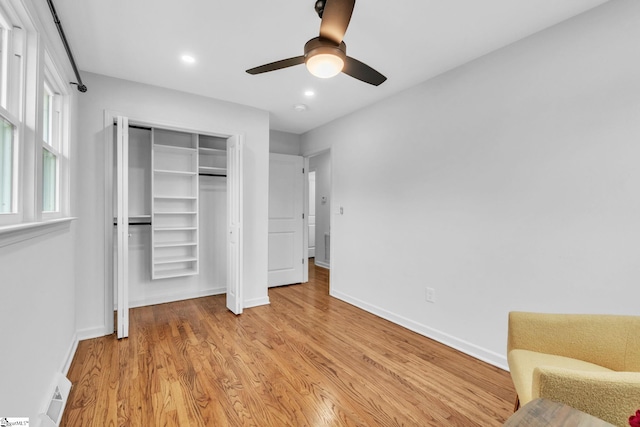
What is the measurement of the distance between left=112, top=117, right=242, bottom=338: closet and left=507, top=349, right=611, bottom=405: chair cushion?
2.72 metres

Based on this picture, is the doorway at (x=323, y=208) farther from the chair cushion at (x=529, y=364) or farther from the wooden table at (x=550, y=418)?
the wooden table at (x=550, y=418)

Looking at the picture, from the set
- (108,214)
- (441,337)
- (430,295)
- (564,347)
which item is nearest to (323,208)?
(430,295)

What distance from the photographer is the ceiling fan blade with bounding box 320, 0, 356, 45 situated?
131cm

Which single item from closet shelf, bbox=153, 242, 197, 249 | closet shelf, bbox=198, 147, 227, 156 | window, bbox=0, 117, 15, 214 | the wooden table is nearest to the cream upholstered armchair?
the wooden table

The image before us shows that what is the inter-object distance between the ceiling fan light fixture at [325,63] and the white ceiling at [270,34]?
574 mm

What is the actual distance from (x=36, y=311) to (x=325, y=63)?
198cm

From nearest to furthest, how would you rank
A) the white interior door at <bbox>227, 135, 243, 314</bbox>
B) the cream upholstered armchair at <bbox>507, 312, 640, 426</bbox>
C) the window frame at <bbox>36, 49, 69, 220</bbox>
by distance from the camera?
the cream upholstered armchair at <bbox>507, 312, 640, 426</bbox> < the window frame at <bbox>36, 49, 69, 220</bbox> < the white interior door at <bbox>227, 135, 243, 314</bbox>

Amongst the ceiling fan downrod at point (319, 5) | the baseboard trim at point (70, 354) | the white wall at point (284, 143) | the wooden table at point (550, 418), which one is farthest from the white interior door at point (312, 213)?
the wooden table at point (550, 418)

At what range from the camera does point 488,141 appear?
95.8 inches

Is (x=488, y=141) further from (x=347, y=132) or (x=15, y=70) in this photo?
(x=15, y=70)

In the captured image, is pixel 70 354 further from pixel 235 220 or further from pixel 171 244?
pixel 235 220

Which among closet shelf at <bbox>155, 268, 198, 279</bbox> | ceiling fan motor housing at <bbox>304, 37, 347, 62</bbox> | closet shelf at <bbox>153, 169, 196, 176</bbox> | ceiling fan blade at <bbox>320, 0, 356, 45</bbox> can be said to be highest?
ceiling fan blade at <bbox>320, 0, 356, 45</bbox>

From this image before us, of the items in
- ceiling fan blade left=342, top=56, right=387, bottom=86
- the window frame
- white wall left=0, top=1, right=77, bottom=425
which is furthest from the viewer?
the window frame

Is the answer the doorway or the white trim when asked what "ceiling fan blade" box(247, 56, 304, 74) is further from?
the white trim
